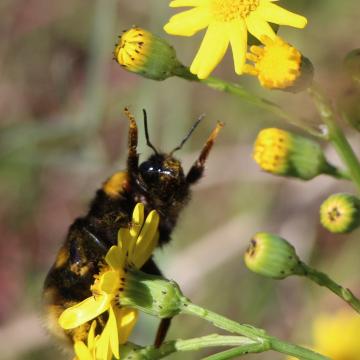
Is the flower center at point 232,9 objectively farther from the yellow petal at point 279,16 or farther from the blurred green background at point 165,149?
the blurred green background at point 165,149

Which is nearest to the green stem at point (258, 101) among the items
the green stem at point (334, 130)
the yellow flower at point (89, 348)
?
the green stem at point (334, 130)

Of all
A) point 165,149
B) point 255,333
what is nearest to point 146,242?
point 255,333

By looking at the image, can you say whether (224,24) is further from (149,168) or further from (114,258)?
(114,258)

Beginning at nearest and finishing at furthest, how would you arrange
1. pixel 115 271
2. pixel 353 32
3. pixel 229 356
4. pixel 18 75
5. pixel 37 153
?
pixel 229 356 → pixel 115 271 → pixel 37 153 → pixel 353 32 → pixel 18 75

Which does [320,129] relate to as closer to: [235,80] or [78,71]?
[235,80]

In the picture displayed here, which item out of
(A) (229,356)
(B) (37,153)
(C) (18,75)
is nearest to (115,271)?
(A) (229,356)

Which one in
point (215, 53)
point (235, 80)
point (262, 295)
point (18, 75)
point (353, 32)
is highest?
point (215, 53)
